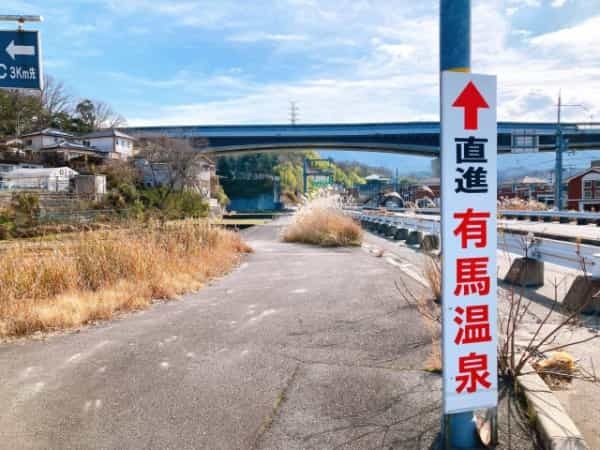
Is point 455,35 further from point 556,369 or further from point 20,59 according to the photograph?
point 20,59

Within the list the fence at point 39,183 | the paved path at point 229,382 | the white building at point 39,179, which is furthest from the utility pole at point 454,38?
the fence at point 39,183

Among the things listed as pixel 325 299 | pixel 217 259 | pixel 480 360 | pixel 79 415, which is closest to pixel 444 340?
pixel 480 360

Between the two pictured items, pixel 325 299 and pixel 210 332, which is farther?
pixel 325 299

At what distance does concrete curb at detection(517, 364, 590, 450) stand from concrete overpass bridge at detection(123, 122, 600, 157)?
178ft

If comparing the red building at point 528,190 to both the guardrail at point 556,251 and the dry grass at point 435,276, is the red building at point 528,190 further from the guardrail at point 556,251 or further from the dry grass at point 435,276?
the dry grass at point 435,276

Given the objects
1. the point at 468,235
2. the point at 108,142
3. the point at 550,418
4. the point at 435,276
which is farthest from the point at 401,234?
the point at 108,142

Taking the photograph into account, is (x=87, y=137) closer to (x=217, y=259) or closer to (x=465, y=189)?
(x=217, y=259)

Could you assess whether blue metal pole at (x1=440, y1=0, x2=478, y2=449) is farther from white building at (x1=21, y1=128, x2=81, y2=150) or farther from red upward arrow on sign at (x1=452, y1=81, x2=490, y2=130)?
white building at (x1=21, y1=128, x2=81, y2=150)

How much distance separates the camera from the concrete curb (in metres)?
2.60

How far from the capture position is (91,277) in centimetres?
683

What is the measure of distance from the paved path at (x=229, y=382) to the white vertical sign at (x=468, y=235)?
1.86 ft

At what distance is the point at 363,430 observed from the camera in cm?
290

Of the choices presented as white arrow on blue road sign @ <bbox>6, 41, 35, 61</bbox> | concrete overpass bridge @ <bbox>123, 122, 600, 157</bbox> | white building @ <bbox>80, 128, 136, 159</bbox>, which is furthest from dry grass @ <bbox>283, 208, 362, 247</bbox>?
concrete overpass bridge @ <bbox>123, 122, 600, 157</bbox>

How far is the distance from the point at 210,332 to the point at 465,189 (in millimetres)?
3433
